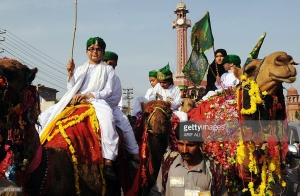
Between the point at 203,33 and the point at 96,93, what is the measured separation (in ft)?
5.67

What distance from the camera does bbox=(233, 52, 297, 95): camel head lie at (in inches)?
173

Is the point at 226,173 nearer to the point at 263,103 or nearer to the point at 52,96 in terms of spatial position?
the point at 263,103

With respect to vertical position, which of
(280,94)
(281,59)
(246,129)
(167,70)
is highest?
(167,70)

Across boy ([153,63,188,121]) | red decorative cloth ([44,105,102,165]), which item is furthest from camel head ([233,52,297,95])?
boy ([153,63,188,121])

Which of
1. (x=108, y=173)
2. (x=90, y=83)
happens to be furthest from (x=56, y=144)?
(x=90, y=83)

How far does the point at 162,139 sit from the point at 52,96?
77.3 feet

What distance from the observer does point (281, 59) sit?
14.8 ft

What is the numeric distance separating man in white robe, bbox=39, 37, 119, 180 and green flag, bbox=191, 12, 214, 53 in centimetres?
134

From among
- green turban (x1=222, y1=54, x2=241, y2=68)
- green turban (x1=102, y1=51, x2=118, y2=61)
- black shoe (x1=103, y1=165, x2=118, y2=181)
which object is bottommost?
black shoe (x1=103, y1=165, x2=118, y2=181)

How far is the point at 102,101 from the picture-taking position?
612cm

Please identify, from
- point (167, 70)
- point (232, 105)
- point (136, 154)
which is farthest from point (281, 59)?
point (167, 70)

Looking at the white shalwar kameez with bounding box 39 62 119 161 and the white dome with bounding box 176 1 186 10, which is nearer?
the white shalwar kameez with bounding box 39 62 119 161

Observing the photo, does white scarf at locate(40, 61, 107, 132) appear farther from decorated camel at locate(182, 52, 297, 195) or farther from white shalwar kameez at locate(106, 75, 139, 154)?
decorated camel at locate(182, 52, 297, 195)

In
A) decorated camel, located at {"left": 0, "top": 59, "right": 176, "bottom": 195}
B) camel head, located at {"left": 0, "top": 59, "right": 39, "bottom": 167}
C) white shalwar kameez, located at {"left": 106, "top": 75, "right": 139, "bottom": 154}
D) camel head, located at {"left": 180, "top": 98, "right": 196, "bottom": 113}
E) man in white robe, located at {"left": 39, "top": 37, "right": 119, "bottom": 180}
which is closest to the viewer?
camel head, located at {"left": 0, "top": 59, "right": 39, "bottom": 167}
